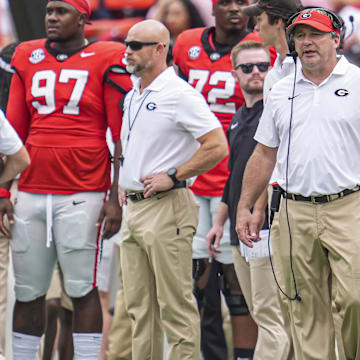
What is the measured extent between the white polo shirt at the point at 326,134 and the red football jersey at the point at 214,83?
163 centimetres

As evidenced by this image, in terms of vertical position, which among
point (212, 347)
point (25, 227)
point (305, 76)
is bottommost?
point (212, 347)

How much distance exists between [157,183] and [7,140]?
3.00ft

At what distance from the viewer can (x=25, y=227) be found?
6.53 metres

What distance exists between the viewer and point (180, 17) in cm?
983

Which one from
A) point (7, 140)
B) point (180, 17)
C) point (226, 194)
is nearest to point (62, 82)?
point (7, 140)

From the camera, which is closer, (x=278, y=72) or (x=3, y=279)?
(x=278, y=72)

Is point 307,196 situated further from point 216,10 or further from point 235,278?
point 216,10

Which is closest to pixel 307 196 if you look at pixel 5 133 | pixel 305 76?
pixel 305 76

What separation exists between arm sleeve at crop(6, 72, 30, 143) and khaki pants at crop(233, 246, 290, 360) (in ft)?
5.30

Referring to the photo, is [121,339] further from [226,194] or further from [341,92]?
[341,92]

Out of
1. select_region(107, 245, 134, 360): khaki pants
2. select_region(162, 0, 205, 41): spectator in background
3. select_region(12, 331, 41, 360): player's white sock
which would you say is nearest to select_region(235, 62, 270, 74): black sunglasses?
select_region(107, 245, 134, 360): khaki pants

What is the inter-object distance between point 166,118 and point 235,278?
52.4 inches

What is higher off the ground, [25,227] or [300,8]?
[300,8]

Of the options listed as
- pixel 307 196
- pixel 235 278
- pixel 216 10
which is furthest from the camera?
pixel 216 10
